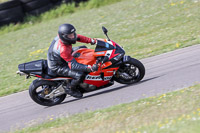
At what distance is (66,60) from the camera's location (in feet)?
21.1

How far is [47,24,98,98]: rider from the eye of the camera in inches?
248

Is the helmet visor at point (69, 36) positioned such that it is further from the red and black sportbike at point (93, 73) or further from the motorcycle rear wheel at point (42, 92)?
the motorcycle rear wheel at point (42, 92)

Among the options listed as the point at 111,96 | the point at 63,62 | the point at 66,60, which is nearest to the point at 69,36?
the point at 66,60

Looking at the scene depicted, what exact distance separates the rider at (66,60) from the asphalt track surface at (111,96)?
47cm

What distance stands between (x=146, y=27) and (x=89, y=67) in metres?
6.51

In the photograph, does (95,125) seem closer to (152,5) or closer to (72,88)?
(72,88)

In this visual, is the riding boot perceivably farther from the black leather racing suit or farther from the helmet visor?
the helmet visor

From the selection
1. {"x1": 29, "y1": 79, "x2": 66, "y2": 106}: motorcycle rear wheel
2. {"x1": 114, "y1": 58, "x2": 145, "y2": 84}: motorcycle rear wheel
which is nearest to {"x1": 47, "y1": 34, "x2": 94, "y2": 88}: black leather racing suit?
{"x1": 29, "y1": 79, "x2": 66, "y2": 106}: motorcycle rear wheel

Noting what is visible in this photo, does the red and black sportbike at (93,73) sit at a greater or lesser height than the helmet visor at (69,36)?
lesser

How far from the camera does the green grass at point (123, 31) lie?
32.3 ft

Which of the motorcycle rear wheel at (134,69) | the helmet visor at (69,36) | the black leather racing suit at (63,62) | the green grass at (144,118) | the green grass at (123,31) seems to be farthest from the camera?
the green grass at (123,31)

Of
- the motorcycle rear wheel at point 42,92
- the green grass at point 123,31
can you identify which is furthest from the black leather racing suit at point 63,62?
the green grass at point 123,31

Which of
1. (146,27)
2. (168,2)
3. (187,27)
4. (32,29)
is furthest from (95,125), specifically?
(32,29)

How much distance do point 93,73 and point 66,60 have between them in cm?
75
